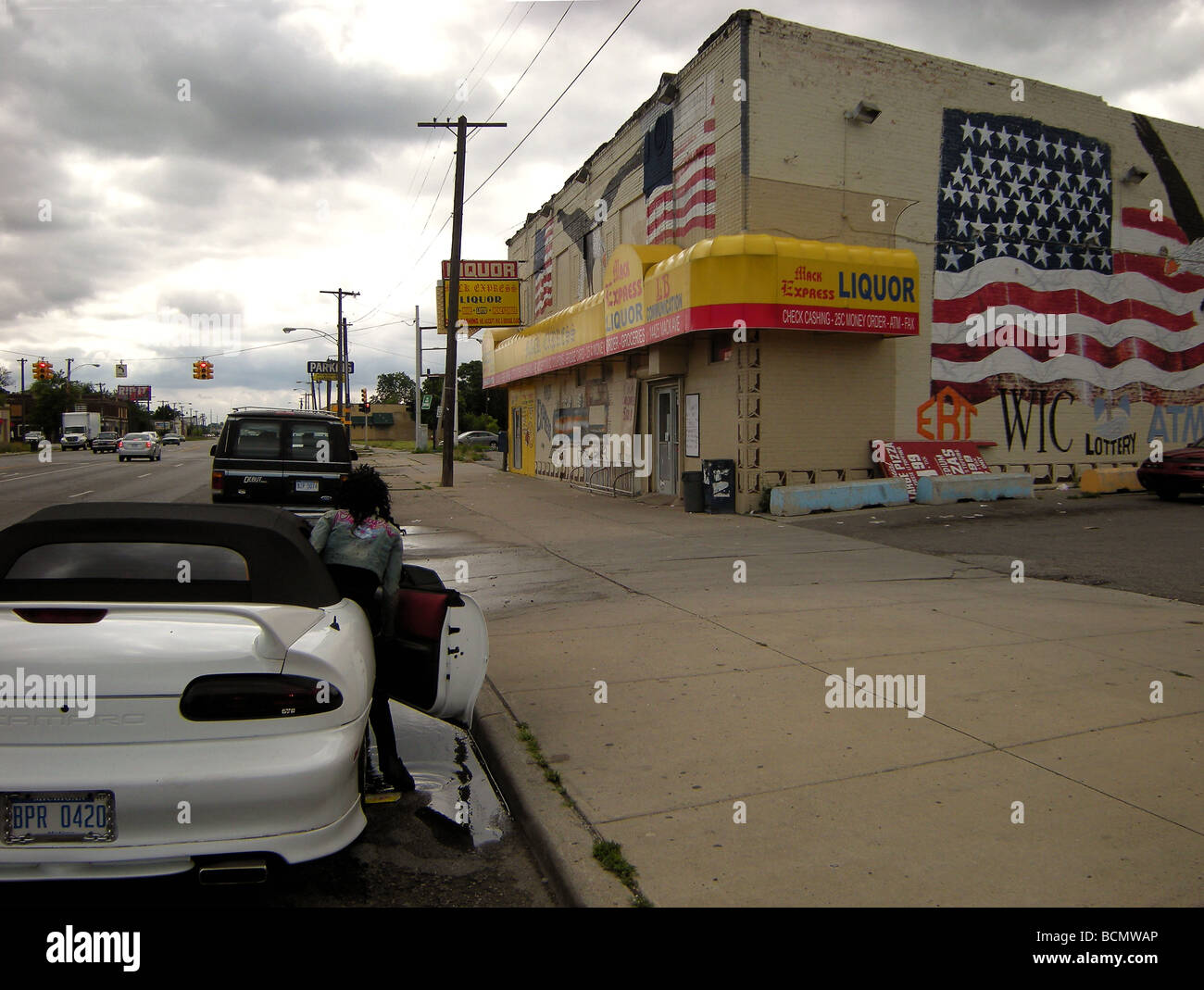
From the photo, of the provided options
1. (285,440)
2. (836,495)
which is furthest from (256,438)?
(836,495)

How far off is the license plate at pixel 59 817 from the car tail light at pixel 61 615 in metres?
0.58

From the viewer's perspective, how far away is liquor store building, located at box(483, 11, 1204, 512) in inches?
612

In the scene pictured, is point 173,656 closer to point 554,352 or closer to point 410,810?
point 410,810

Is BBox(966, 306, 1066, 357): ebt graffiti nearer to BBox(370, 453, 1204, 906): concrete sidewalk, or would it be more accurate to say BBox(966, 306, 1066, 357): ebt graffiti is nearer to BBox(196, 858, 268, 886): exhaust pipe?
BBox(370, 453, 1204, 906): concrete sidewalk

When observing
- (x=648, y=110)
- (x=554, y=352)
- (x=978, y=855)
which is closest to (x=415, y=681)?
(x=978, y=855)

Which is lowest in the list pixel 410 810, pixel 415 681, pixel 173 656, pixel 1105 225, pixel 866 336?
pixel 410 810

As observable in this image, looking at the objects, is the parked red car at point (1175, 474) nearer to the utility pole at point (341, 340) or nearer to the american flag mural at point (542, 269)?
the american flag mural at point (542, 269)

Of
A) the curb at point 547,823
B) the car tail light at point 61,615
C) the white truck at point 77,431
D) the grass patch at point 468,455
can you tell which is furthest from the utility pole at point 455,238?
the white truck at point 77,431

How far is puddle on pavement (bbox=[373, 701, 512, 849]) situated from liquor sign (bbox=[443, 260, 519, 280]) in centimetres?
2565

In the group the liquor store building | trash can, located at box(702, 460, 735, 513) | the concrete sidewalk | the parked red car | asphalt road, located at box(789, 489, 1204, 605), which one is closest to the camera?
the concrete sidewalk

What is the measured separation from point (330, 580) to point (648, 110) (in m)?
17.7

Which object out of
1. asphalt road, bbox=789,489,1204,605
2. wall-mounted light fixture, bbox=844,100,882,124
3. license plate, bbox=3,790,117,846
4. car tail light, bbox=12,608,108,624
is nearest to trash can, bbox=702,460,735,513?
asphalt road, bbox=789,489,1204,605
